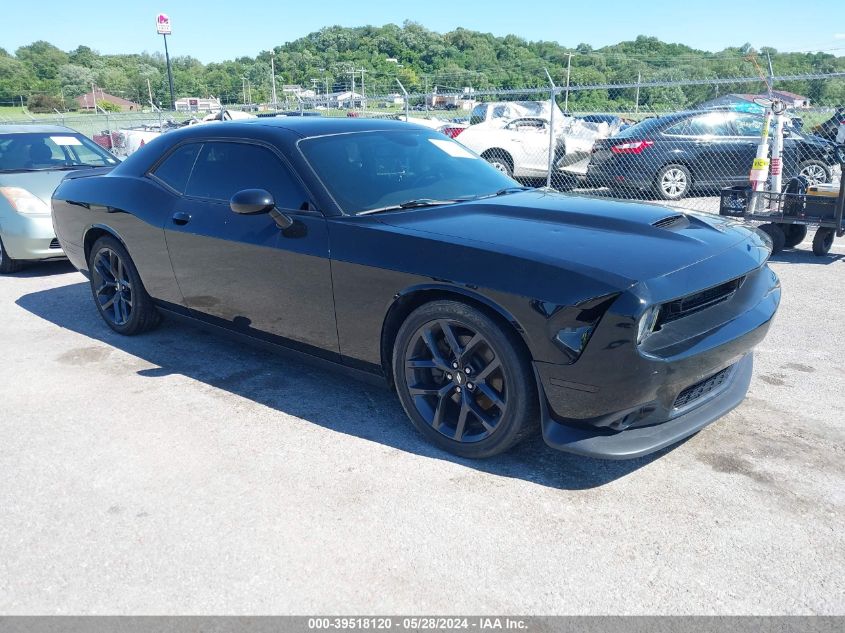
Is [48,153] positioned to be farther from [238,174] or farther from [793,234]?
[793,234]

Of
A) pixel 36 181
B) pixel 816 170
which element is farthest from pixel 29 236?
pixel 816 170

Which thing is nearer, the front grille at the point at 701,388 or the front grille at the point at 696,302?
the front grille at the point at 696,302

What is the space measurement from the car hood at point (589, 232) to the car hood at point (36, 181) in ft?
16.9

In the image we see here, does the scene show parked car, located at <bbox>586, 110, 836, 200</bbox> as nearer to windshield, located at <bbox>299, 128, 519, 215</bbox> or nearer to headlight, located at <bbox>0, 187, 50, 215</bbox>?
windshield, located at <bbox>299, 128, 519, 215</bbox>

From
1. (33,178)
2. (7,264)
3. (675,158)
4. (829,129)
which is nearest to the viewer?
A: (33,178)

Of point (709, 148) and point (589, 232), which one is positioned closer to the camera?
point (589, 232)

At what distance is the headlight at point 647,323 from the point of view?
2732mm

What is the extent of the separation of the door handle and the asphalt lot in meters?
0.98

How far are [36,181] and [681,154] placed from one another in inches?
349

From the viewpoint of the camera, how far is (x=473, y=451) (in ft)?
10.7

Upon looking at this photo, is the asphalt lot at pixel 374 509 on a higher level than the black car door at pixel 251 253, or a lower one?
lower

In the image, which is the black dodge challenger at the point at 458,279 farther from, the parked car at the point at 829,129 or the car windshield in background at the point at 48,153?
the parked car at the point at 829,129

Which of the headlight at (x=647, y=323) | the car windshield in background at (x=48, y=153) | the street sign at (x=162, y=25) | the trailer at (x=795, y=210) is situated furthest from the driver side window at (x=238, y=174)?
the street sign at (x=162, y=25)

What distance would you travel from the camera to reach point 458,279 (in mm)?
3078
